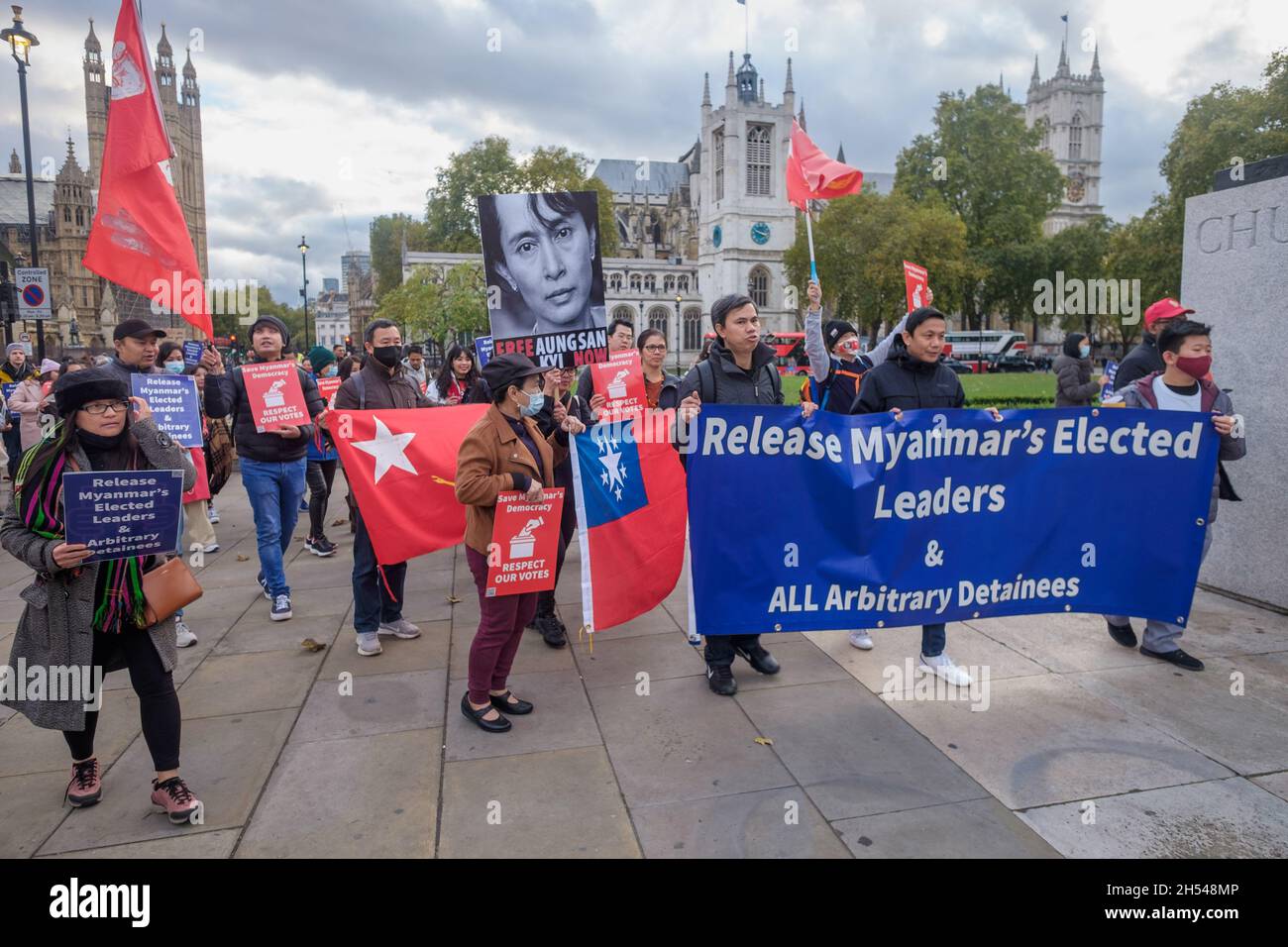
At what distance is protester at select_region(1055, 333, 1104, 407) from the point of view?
7836 mm

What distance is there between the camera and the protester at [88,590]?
10.7 ft

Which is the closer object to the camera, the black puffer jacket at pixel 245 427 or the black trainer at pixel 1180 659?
the black trainer at pixel 1180 659

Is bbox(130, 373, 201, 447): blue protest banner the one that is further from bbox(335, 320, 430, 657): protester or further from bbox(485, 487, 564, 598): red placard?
bbox(485, 487, 564, 598): red placard

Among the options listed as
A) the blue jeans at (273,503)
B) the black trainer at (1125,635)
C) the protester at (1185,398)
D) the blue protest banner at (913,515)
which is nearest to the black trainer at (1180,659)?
the protester at (1185,398)

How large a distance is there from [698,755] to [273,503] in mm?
3943

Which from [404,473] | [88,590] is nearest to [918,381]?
[404,473]

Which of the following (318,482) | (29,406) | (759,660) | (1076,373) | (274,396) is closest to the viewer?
(759,660)

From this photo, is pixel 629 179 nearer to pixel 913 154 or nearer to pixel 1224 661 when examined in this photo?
pixel 913 154

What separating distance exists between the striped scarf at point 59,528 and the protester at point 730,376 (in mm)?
2760

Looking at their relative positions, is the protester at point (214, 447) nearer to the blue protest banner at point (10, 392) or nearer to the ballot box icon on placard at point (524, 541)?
the ballot box icon on placard at point (524, 541)

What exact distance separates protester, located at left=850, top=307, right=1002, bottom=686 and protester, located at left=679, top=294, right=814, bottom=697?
1.84ft

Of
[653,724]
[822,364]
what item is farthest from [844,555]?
[822,364]

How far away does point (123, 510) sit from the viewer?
10.5 feet

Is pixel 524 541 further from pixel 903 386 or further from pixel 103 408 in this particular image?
pixel 903 386
